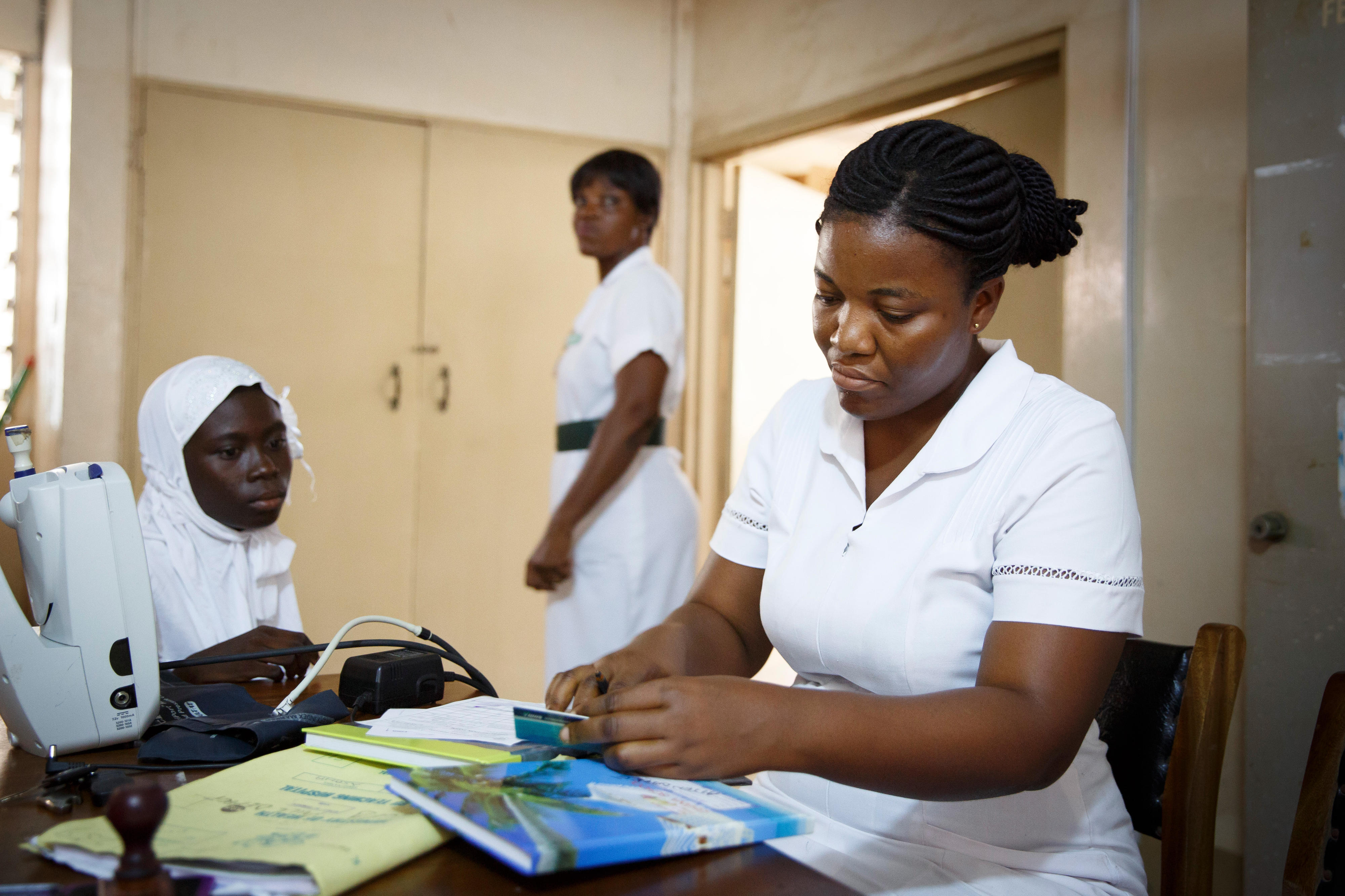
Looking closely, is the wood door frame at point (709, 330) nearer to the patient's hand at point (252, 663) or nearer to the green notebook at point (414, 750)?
the patient's hand at point (252, 663)

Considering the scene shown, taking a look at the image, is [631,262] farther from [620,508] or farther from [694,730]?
[694,730]

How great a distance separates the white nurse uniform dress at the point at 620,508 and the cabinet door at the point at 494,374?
3.76 ft

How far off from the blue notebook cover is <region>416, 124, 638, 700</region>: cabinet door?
9.71 feet

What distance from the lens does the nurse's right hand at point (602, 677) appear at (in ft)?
3.44

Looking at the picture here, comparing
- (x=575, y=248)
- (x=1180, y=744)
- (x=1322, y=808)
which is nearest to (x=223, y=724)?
(x=1180, y=744)

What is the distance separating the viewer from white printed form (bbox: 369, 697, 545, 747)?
94 cm

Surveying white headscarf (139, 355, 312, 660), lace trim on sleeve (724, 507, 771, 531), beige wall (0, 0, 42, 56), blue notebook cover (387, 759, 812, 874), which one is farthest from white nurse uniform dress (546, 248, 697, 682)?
beige wall (0, 0, 42, 56)

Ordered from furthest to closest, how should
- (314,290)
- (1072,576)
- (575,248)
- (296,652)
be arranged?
(575,248) → (314,290) → (296,652) → (1072,576)

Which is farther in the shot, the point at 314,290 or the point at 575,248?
the point at 575,248

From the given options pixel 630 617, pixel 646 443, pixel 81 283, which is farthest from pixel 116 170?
pixel 630 617

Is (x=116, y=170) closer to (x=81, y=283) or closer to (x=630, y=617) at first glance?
(x=81, y=283)

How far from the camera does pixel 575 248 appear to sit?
3924 millimetres

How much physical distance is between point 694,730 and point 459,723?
0.31m

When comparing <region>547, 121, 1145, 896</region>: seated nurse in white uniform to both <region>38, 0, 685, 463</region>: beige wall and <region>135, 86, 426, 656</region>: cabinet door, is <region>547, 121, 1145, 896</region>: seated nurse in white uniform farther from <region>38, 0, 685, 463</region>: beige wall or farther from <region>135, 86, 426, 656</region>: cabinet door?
<region>38, 0, 685, 463</region>: beige wall
